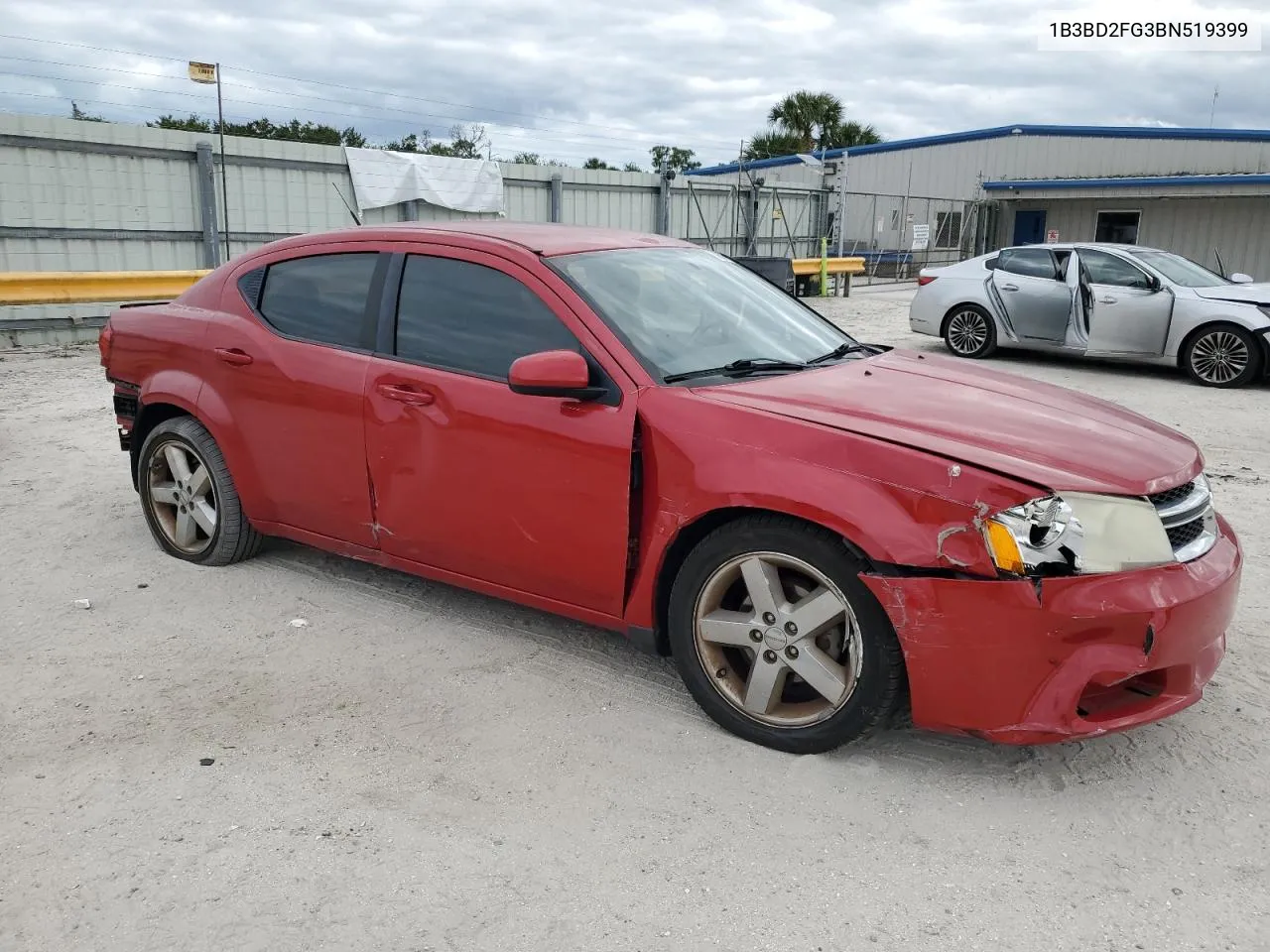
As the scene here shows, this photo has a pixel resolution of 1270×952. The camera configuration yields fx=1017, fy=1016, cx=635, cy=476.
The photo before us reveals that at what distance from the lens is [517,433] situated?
137 inches

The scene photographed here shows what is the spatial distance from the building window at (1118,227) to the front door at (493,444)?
30.3 metres

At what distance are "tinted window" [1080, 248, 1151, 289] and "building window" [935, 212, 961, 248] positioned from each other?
21.1 meters

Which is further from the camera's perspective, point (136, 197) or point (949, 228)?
point (949, 228)

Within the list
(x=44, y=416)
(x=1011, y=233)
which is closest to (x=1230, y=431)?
(x=44, y=416)

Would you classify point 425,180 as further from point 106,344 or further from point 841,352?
point 841,352

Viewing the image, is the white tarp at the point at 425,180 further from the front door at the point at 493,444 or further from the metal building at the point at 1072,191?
the front door at the point at 493,444

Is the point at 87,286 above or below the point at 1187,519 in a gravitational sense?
above

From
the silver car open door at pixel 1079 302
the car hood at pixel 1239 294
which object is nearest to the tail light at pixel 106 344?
the silver car open door at pixel 1079 302

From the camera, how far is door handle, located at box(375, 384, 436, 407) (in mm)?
3709

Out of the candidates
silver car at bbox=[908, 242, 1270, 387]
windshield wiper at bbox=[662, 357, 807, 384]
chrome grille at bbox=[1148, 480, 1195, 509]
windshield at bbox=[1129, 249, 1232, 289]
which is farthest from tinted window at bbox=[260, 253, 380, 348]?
windshield at bbox=[1129, 249, 1232, 289]

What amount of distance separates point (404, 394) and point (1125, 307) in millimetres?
9519

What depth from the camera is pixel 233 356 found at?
4.36 metres

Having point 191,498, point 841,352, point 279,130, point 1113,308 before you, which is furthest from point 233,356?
point 279,130

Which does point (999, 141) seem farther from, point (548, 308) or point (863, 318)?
point (548, 308)
